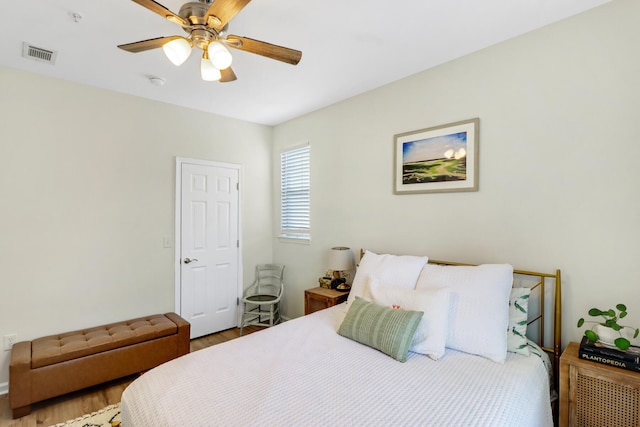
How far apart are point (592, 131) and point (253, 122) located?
11.5 feet

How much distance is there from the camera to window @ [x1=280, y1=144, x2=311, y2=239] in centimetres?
386

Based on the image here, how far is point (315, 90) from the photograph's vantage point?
307 cm

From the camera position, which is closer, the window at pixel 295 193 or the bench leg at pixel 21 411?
the bench leg at pixel 21 411

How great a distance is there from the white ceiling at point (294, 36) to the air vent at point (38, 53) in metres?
0.04

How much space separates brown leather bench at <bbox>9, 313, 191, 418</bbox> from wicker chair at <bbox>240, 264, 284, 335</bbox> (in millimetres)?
1092

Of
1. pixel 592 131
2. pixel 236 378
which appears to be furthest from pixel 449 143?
pixel 236 378

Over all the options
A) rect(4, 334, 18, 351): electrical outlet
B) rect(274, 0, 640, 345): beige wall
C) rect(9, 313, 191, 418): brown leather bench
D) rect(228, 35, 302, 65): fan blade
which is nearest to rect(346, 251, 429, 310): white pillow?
rect(274, 0, 640, 345): beige wall

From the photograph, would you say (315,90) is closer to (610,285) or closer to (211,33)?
(211,33)

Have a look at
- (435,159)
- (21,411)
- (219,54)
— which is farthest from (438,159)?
(21,411)

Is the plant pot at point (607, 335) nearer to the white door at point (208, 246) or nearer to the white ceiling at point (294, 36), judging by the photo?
the white ceiling at point (294, 36)

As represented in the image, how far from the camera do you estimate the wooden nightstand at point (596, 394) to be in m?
1.48

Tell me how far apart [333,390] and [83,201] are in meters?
2.88

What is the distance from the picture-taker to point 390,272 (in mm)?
2336

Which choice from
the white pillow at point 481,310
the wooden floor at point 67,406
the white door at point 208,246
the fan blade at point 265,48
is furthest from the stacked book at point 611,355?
the white door at point 208,246
